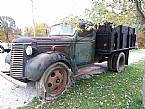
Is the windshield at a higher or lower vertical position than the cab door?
higher

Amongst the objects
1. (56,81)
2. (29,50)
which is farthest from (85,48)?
(29,50)

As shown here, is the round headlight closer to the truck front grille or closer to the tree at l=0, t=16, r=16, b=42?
the truck front grille

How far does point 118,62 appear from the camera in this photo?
10172mm

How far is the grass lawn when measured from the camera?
20.1 ft

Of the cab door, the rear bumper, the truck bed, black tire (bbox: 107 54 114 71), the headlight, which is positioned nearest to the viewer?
the rear bumper

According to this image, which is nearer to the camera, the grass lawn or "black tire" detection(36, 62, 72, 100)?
the grass lawn

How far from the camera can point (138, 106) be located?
6137mm

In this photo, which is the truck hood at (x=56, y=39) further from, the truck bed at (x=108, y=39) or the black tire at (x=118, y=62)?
the black tire at (x=118, y=62)

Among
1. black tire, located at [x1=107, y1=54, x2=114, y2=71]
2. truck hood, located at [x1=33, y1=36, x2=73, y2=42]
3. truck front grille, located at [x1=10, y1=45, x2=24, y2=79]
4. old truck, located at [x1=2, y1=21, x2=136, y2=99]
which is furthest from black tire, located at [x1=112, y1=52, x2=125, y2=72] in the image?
truck front grille, located at [x1=10, y1=45, x2=24, y2=79]

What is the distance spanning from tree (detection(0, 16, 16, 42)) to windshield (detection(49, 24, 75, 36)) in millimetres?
23556

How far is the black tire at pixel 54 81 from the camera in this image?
256 inches

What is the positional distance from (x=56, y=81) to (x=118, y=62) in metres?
3.97

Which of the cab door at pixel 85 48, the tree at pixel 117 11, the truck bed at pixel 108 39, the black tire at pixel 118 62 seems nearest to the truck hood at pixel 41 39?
the cab door at pixel 85 48

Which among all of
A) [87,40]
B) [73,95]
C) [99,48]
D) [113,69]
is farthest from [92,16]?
[113,69]
